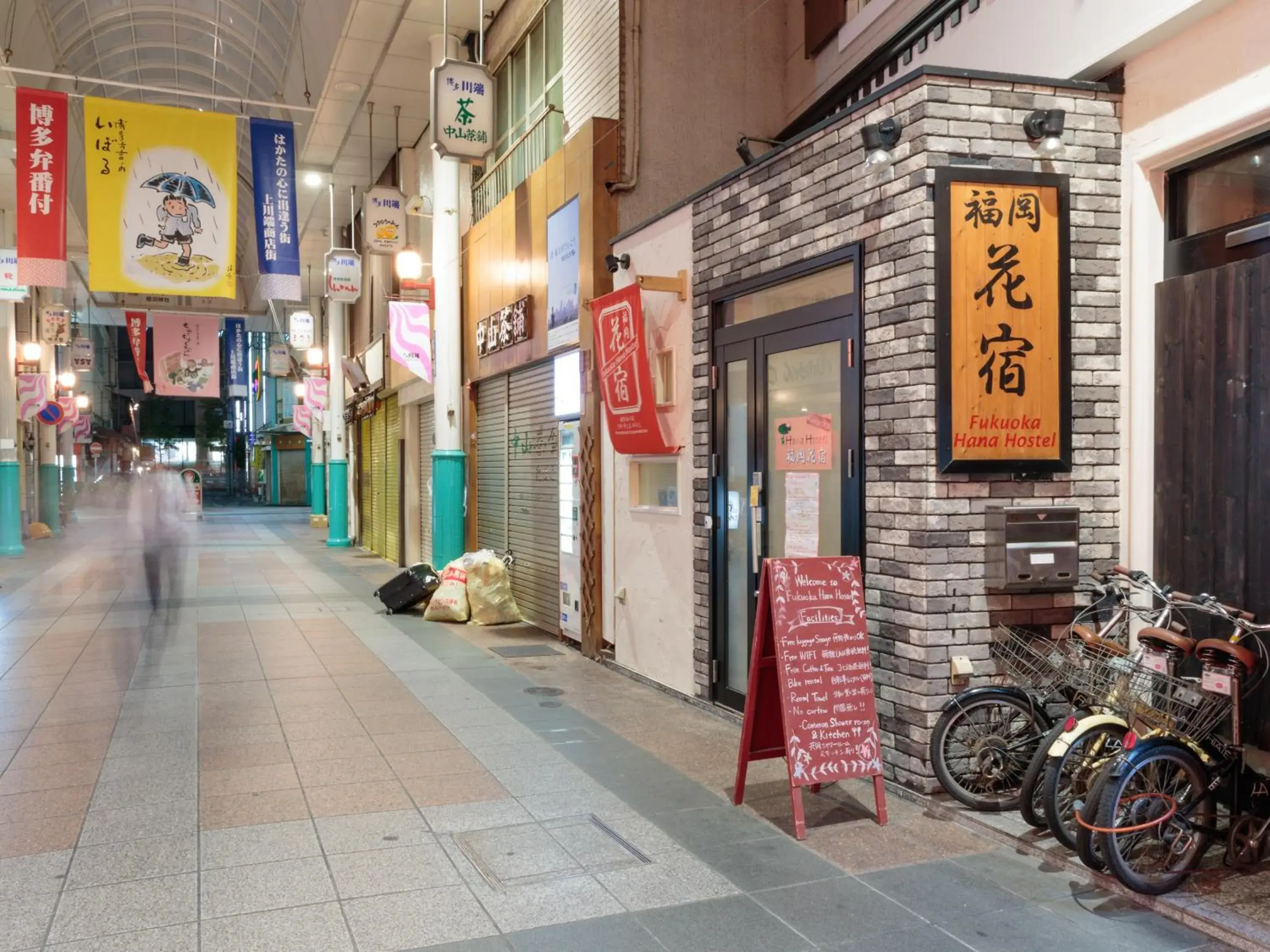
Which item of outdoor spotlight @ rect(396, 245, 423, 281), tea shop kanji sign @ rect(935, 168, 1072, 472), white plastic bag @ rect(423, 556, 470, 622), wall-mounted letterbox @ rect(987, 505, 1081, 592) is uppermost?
outdoor spotlight @ rect(396, 245, 423, 281)

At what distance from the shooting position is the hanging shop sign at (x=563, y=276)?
10.1m

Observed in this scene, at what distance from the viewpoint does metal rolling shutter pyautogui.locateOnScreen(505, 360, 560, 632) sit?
1110 centimetres

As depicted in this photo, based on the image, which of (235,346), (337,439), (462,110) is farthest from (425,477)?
(235,346)

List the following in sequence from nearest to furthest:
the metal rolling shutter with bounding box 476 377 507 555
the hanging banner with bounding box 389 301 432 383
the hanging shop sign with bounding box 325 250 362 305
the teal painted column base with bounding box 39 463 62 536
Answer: the metal rolling shutter with bounding box 476 377 507 555 < the hanging banner with bounding box 389 301 432 383 < the hanging shop sign with bounding box 325 250 362 305 < the teal painted column base with bounding box 39 463 62 536

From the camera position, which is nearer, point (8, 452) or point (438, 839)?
point (438, 839)

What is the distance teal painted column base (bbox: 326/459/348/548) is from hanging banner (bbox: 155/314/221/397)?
5.82 metres

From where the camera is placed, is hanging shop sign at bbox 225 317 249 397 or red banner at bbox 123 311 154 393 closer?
red banner at bbox 123 311 154 393

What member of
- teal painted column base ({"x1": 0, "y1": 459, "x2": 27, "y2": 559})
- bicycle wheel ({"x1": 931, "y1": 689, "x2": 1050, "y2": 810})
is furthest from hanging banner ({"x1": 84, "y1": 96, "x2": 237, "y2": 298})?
teal painted column base ({"x1": 0, "y1": 459, "x2": 27, "y2": 559})

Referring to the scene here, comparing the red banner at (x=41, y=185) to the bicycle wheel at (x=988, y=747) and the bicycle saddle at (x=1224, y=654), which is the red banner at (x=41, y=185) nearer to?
the bicycle wheel at (x=988, y=747)

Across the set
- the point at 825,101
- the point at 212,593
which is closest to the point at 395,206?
the point at 212,593

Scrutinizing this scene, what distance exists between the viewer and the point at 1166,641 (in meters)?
4.20

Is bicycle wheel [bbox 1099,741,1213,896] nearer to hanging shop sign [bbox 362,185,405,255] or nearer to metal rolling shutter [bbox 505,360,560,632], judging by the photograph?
metal rolling shutter [bbox 505,360,560,632]

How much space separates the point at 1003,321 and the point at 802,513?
180 centimetres

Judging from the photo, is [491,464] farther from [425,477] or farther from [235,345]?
[235,345]
